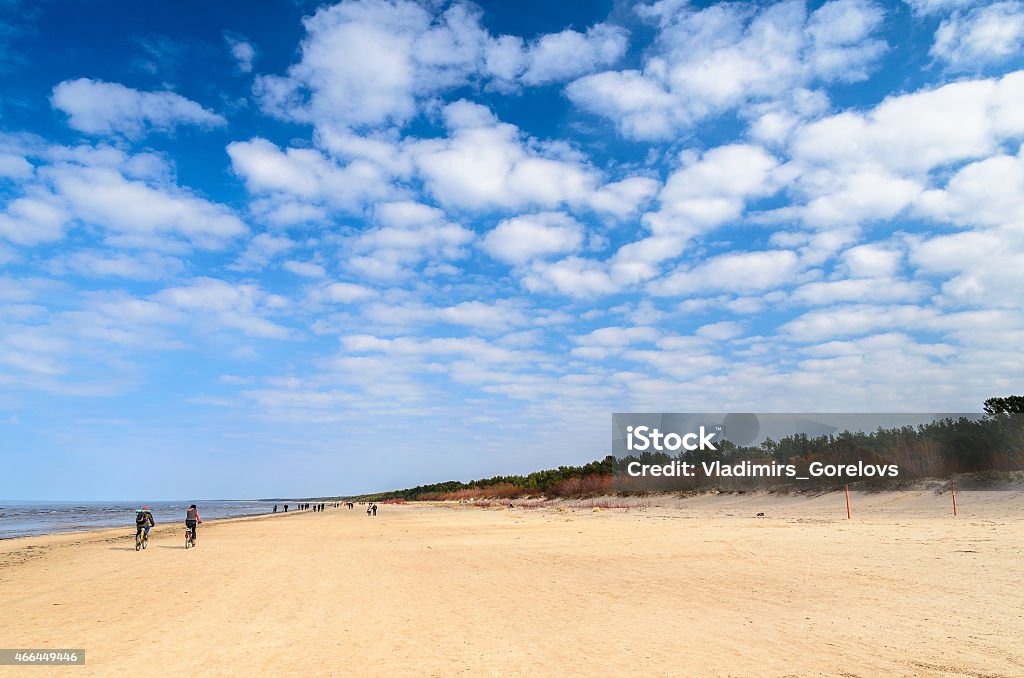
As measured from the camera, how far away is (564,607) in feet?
38.5

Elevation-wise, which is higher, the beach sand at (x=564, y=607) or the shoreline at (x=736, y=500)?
the beach sand at (x=564, y=607)

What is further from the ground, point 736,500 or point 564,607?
point 564,607

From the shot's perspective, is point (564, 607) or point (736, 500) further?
point (736, 500)

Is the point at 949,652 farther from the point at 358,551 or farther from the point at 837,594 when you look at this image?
the point at 358,551

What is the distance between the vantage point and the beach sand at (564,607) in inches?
324

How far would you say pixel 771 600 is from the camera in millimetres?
11836

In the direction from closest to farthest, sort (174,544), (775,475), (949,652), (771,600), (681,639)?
(949,652)
(681,639)
(771,600)
(174,544)
(775,475)

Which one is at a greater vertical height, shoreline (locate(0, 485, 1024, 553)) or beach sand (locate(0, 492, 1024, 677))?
beach sand (locate(0, 492, 1024, 677))

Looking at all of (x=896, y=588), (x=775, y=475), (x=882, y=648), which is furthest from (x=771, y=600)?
(x=775, y=475)

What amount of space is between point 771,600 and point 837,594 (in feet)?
4.59

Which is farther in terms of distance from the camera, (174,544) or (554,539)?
(174,544)

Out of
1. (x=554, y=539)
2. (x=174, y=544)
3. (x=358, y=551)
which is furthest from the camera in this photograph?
(x=174, y=544)

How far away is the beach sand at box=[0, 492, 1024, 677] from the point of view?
27.0 ft

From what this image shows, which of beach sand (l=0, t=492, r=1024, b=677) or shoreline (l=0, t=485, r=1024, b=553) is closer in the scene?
beach sand (l=0, t=492, r=1024, b=677)
